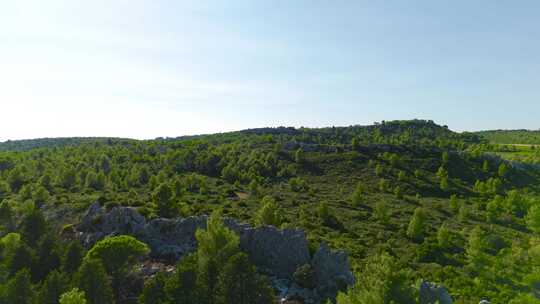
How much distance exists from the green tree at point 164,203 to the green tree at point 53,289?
28.6 metres

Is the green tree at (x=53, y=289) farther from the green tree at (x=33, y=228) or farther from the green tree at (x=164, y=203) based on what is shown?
the green tree at (x=164, y=203)

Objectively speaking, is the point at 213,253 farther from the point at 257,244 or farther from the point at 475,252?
the point at 475,252

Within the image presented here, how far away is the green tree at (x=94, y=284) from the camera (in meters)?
41.3

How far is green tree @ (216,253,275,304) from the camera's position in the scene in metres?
39.8

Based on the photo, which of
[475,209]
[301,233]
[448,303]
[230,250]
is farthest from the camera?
[475,209]

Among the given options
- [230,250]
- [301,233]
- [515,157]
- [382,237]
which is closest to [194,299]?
[230,250]

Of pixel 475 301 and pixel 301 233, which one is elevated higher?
pixel 301 233

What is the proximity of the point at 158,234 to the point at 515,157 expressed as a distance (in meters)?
190

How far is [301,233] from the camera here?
5159 centimetres

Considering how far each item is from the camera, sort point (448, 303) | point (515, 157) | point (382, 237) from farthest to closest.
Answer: point (515, 157)
point (382, 237)
point (448, 303)

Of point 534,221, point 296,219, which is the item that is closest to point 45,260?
point 296,219

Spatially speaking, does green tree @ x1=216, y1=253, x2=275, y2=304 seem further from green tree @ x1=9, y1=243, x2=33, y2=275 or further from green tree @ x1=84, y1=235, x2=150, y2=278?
green tree @ x1=9, y1=243, x2=33, y2=275

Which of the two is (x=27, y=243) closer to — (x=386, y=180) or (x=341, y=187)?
(x=341, y=187)

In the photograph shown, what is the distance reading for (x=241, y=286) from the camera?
131 ft
